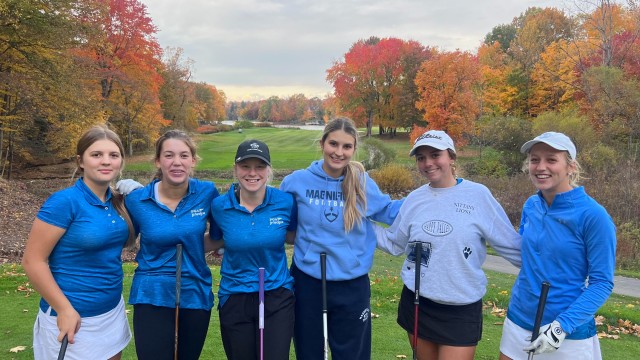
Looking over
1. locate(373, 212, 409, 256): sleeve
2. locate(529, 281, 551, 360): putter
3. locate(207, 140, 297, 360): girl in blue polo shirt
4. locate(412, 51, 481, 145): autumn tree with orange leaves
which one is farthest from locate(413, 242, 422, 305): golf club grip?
locate(412, 51, 481, 145): autumn tree with orange leaves

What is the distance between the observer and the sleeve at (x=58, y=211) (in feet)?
9.62

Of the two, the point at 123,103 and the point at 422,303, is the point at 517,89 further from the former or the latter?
the point at 422,303

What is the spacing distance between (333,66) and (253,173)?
46692 mm

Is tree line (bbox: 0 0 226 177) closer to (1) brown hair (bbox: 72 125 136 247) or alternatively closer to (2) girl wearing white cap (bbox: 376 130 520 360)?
(1) brown hair (bbox: 72 125 136 247)

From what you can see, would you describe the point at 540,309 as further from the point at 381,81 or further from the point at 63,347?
the point at 381,81

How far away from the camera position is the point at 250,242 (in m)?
3.36

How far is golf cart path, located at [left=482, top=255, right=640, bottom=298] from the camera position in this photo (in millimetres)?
10805

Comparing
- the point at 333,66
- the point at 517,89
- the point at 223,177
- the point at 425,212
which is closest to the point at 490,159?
the point at 517,89

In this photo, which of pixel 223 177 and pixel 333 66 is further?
pixel 333 66

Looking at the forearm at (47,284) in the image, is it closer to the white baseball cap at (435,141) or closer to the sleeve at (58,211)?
the sleeve at (58,211)

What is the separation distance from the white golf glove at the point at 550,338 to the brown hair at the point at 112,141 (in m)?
2.71

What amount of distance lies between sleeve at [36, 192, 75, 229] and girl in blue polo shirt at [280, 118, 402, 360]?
1513mm

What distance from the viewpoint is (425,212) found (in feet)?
11.6

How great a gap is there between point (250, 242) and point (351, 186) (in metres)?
0.87
